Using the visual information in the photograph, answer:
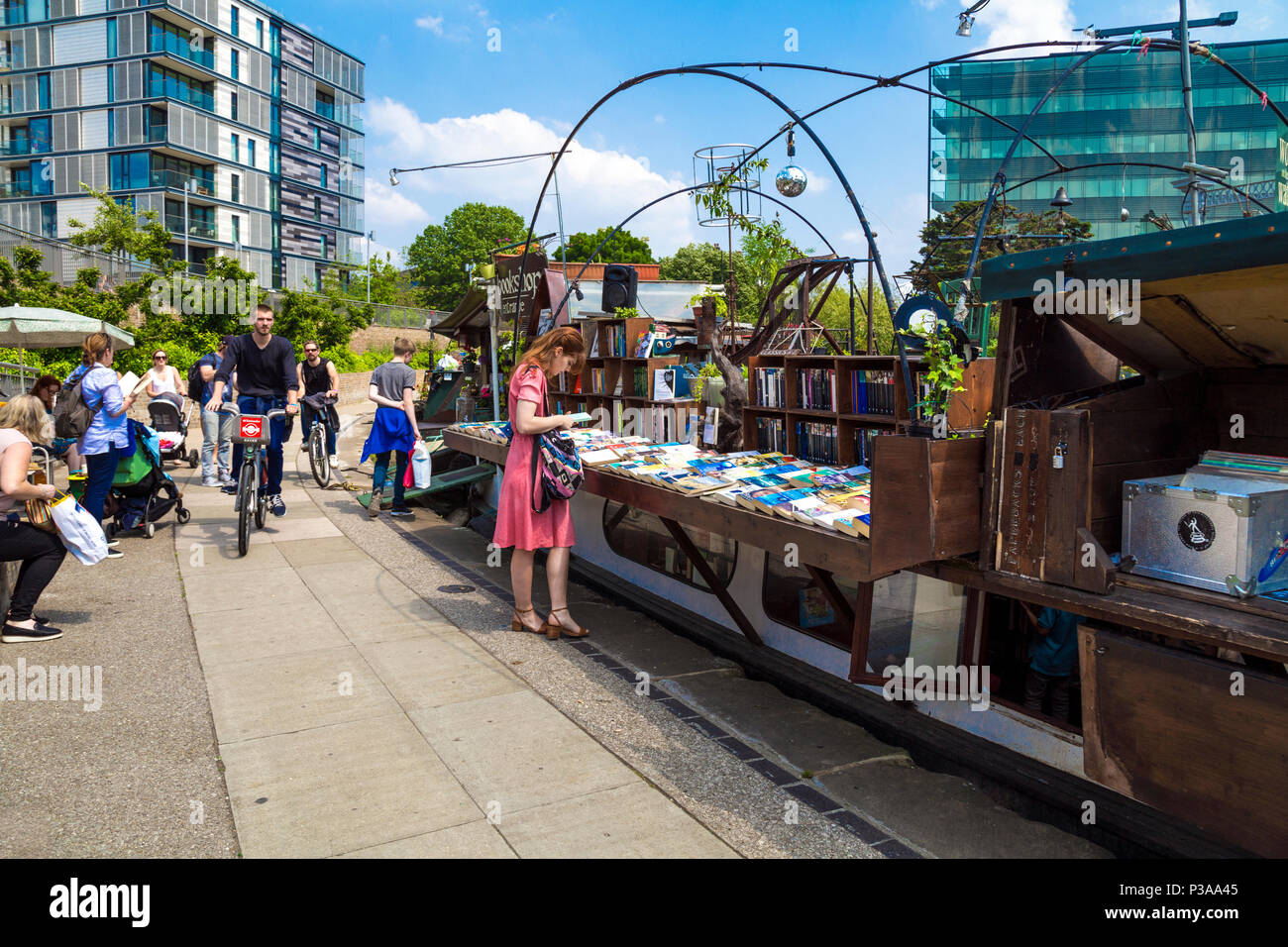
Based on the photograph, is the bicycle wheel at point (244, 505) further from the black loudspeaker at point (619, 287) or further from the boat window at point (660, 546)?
the black loudspeaker at point (619, 287)

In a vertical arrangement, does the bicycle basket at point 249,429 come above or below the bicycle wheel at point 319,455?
above

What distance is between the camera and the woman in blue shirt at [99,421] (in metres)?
8.14

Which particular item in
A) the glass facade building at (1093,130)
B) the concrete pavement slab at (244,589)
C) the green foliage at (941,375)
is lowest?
the concrete pavement slab at (244,589)

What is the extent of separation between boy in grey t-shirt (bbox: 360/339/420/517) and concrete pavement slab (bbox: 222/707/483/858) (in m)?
6.09

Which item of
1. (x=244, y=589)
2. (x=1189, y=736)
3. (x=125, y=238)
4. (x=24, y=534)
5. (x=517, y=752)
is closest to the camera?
(x=1189, y=736)

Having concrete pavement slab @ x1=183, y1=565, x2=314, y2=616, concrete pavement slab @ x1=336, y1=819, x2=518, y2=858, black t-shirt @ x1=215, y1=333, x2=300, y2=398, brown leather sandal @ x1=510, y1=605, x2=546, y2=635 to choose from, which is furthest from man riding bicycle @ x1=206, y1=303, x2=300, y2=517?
concrete pavement slab @ x1=336, y1=819, x2=518, y2=858

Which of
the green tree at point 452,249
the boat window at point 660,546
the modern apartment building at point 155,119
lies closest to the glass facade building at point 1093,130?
the green tree at point 452,249

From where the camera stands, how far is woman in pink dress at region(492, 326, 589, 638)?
20.6ft

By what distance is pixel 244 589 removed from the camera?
764 centimetres

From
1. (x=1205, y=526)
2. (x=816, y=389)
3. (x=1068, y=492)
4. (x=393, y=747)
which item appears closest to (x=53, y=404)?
(x=393, y=747)

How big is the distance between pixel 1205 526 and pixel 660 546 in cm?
450

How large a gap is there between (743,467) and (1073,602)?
2738 millimetres

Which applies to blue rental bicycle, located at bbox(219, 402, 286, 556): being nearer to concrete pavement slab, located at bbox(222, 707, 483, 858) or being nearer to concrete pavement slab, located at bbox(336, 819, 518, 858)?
concrete pavement slab, located at bbox(222, 707, 483, 858)

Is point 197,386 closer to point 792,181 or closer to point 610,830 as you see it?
point 792,181
